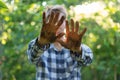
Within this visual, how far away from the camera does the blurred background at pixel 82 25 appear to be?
765 centimetres

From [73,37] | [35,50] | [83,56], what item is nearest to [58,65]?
[83,56]

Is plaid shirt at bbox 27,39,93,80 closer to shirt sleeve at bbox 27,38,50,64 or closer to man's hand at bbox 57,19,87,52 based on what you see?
shirt sleeve at bbox 27,38,50,64

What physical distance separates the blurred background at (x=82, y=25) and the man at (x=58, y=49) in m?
3.30

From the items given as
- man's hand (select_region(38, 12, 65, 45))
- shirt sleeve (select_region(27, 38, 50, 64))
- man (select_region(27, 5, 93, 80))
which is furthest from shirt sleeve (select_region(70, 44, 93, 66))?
man's hand (select_region(38, 12, 65, 45))

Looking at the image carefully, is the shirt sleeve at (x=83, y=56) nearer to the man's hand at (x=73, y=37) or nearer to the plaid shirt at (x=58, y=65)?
the plaid shirt at (x=58, y=65)

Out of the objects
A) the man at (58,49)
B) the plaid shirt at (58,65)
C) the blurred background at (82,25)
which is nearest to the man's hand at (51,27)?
the man at (58,49)

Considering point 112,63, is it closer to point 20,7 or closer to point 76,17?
point 76,17

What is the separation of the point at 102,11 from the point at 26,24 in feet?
4.59

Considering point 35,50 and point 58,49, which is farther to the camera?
point 58,49

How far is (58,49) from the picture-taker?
382 centimetres

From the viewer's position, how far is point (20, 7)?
791 cm

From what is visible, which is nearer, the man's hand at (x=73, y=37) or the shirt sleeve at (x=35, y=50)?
the man's hand at (x=73, y=37)

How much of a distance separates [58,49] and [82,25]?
13.9 ft

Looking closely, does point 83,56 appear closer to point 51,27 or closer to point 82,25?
point 51,27
